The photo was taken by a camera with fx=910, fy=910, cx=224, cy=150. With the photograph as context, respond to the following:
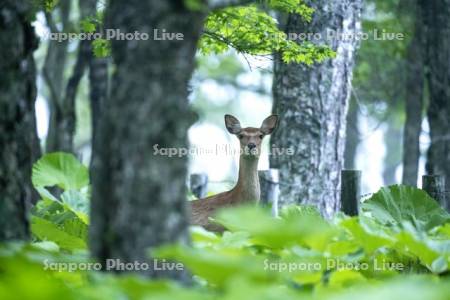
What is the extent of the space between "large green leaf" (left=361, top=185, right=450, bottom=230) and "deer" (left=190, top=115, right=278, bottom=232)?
258cm

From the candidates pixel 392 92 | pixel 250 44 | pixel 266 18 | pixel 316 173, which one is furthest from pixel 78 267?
pixel 392 92

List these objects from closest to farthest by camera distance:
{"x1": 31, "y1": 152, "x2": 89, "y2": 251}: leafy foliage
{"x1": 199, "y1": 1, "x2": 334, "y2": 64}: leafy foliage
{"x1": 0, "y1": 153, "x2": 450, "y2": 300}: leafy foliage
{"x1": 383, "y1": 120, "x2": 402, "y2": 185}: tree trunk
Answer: {"x1": 0, "y1": 153, "x2": 450, "y2": 300}: leafy foliage, {"x1": 199, "y1": 1, "x2": 334, "y2": 64}: leafy foliage, {"x1": 31, "y1": 152, "x2": 89, "y2": 251}: leafy foliage, {"x1": 383, "y1": 120, "x2": 402, "y2": 185}: tree trunk

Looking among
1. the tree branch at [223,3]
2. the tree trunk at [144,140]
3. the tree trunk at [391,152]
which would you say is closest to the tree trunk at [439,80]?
the tree branch at [223,3]

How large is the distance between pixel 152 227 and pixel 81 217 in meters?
3.33

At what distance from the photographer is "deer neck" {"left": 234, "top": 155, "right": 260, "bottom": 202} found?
10.7 metres

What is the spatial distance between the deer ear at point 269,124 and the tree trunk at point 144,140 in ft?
20.7

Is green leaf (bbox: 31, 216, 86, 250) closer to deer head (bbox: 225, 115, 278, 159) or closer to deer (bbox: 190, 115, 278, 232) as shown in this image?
deer (bbox: 190, 115, 278, 232)

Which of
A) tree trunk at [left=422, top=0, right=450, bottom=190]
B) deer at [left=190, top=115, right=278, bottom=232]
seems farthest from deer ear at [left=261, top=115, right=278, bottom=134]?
tree trunk at [left=422, top=0, right=450, bottom=190]

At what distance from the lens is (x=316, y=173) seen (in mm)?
11977

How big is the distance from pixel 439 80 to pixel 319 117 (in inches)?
182

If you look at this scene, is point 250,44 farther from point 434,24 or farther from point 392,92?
point 392,92

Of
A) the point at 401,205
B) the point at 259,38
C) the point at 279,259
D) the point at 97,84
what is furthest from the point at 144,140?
the point at 97,84

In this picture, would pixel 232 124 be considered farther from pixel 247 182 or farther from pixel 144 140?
pixel 144 140

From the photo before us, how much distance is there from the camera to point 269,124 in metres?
11.1
